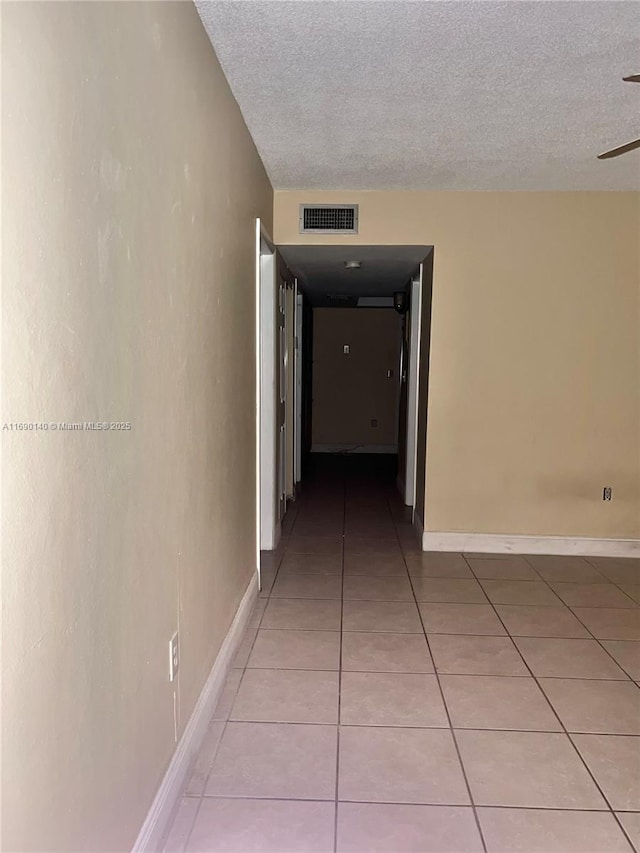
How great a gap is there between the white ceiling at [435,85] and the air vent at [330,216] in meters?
0.38

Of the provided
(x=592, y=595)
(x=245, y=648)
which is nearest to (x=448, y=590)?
(x=592, y=595)

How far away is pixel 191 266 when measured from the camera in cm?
207

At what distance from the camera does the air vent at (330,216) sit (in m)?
4.32

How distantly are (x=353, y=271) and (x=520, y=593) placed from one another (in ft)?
10.1

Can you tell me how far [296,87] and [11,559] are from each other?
2.31 meters

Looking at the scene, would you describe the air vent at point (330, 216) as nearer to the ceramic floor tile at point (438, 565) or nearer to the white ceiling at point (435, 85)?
the white ceiling at point (435, 85)

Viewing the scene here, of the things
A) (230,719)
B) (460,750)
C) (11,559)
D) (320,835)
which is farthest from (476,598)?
(11,559)

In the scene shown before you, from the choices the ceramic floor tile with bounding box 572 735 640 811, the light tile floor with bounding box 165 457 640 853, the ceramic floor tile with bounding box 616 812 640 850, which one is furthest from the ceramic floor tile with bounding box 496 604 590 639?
the ceramic floor tile with bounding box 616 812 640 850

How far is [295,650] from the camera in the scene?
2.97m

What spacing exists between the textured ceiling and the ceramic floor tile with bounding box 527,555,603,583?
2.27 metres

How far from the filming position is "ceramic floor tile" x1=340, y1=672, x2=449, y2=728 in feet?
7.92

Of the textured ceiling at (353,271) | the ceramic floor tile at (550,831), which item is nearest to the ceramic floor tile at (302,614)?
the ceramic floor tile at (550,831)

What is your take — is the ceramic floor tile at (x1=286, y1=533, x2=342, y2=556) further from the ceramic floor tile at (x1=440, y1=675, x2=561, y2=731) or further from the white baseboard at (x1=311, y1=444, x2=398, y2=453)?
the white baseboard at (x1=311, y1=444, x2=398, y2=453)

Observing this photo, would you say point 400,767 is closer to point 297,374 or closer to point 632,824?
point 632,824
